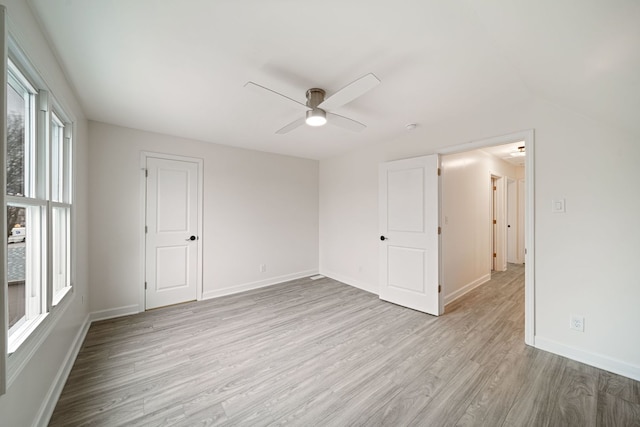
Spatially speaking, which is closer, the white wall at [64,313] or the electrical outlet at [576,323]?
the white wall at [64,313]

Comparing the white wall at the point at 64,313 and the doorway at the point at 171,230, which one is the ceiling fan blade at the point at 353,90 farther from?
the doorway at the point at 171,230

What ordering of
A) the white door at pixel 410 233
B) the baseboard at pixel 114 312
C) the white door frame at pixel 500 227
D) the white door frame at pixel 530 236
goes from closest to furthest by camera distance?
the white door frame at pixel 530 236 < the baseboard at pixel 114 312 < the white door at pixel 410 233 < the white door frame at pixel 500 227

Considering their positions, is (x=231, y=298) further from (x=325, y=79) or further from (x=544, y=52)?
(x=544, y=52)

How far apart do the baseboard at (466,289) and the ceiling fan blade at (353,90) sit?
3.03m

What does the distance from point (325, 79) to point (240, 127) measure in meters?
1.55

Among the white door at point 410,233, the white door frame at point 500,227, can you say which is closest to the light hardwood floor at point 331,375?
the white door at point 410,233

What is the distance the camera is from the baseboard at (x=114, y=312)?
289 centimetres

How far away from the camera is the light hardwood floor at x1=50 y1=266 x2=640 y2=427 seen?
157cm

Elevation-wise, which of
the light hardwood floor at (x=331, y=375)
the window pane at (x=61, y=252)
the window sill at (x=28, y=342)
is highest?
the window pane at (x=61, y=252)

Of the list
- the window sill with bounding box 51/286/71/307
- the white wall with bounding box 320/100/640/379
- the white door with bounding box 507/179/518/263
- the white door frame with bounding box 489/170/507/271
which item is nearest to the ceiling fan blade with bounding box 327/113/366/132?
the white wall with bounding box 320/100/640/379

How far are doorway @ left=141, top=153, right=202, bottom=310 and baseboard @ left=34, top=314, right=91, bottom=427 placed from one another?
92 cm

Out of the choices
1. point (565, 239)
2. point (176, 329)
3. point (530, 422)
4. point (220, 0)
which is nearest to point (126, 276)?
point (176, 329)

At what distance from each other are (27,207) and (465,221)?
480 cm

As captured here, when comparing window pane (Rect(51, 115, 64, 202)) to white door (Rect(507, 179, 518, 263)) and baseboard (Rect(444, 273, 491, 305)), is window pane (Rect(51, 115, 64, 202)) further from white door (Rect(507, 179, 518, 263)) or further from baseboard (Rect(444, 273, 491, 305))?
white door (Rect(507, 179, 518, 263))
